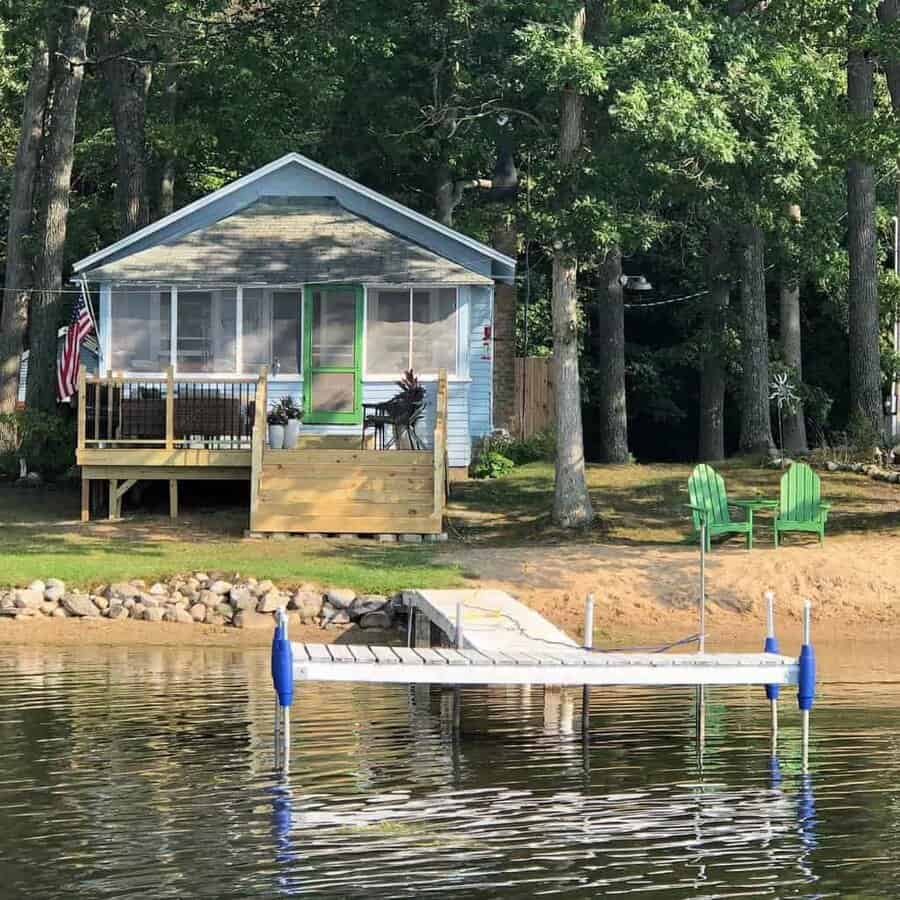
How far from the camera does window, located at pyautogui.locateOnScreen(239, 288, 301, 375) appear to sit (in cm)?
2805

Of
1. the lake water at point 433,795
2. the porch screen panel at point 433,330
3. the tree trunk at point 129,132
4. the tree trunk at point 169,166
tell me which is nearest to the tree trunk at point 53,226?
the tree trunk at point 129,132

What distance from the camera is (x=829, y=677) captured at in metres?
17.1

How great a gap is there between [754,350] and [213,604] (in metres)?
13.1

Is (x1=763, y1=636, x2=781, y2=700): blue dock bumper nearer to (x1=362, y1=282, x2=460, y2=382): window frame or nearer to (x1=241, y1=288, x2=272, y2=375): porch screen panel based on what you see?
(x1=362, y1=282, x2=460, y2=382): window frame

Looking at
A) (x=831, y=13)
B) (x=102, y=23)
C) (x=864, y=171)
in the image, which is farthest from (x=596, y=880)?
(x=102, y=23)

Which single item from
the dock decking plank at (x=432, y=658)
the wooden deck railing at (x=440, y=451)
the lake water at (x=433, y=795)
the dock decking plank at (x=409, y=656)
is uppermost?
the wooden deck railing at (x=440, y=451)

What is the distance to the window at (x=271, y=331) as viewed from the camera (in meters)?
28.0

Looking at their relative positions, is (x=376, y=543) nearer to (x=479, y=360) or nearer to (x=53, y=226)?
(x=479, y=360)

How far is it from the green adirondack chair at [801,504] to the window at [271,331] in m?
8.66

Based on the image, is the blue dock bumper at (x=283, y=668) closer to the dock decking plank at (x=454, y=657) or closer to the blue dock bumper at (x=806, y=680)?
the dock decking plank at (x=454, y=657)

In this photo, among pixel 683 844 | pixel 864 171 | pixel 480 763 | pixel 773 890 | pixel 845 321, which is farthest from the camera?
pixel 845 321

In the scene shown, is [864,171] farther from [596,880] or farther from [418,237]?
[596,880]

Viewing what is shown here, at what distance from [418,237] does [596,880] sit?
19.3 meters

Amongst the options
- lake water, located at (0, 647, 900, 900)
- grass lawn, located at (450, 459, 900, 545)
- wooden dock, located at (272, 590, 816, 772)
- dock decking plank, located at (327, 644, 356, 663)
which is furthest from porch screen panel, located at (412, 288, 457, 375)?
dock decking plank, located at (327, 644, 356, 663)
